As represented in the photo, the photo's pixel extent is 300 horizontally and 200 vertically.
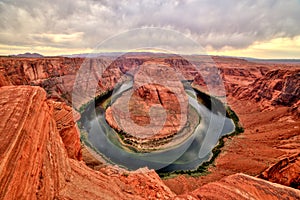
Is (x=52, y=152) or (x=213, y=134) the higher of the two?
(x=52, y=152)

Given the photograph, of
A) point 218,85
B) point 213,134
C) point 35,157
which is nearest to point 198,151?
point 213,134

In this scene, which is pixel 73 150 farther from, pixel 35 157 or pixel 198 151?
pixel 198 151

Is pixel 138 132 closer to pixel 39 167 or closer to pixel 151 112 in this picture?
pixel 151 112

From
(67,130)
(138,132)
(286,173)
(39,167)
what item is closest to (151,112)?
(138,132)

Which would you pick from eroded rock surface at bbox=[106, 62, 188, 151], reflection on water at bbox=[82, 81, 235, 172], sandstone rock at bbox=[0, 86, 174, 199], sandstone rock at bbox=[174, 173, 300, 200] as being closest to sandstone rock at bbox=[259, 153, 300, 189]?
sandstone rock at bbox=[174, 173, 300, 200]

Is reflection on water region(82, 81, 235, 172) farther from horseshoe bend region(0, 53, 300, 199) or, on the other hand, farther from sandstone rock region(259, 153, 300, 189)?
sandstone rock region(259, 153, 300, 189)

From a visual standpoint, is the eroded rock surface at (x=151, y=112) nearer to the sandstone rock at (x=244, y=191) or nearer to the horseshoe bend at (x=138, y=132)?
the horseshoe bend at (x=138, y=132)

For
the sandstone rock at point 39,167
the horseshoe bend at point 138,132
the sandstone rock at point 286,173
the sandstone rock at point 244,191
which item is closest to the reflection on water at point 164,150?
the horseshoe bend at point 138,132
